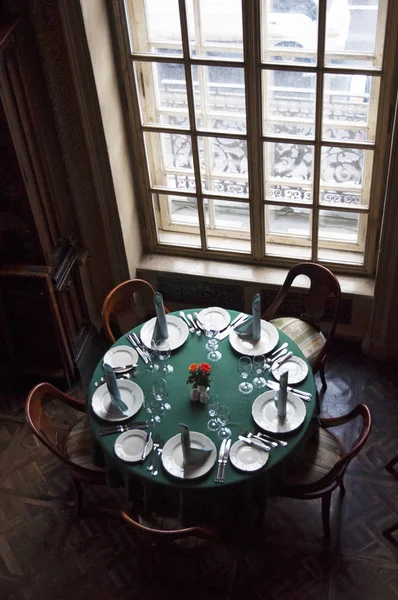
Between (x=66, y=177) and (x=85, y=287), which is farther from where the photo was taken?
(x=85, y=287)

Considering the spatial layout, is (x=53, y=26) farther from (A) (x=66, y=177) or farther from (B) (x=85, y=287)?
(B) (x=85, y=287)

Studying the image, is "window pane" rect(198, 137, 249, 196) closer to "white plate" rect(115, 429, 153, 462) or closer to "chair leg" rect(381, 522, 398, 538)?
"white plate" rect(115, 429, 153, 462)

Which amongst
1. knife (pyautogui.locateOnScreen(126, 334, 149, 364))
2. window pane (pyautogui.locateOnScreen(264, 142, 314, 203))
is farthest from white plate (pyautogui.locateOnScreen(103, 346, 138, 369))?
window pane (pyautogui.locateOnScreen(264, 142, 314, 203))

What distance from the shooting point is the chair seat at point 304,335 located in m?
4.25

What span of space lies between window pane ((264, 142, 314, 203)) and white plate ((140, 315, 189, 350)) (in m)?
1.05

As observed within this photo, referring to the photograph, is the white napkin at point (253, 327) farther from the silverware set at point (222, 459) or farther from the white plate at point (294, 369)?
the silverware set at point (222, 459)

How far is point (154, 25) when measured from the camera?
4062mm

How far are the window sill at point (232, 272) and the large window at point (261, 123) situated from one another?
3.1 inches

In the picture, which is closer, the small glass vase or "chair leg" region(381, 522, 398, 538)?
the small glass vase

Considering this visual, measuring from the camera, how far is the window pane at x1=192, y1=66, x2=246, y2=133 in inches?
162

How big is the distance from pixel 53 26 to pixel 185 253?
1.74 meters

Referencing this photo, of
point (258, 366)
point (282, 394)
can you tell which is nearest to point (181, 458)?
point (282, 394)

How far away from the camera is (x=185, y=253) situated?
195 inches

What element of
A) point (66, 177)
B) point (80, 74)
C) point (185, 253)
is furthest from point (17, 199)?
point (185, 253)
